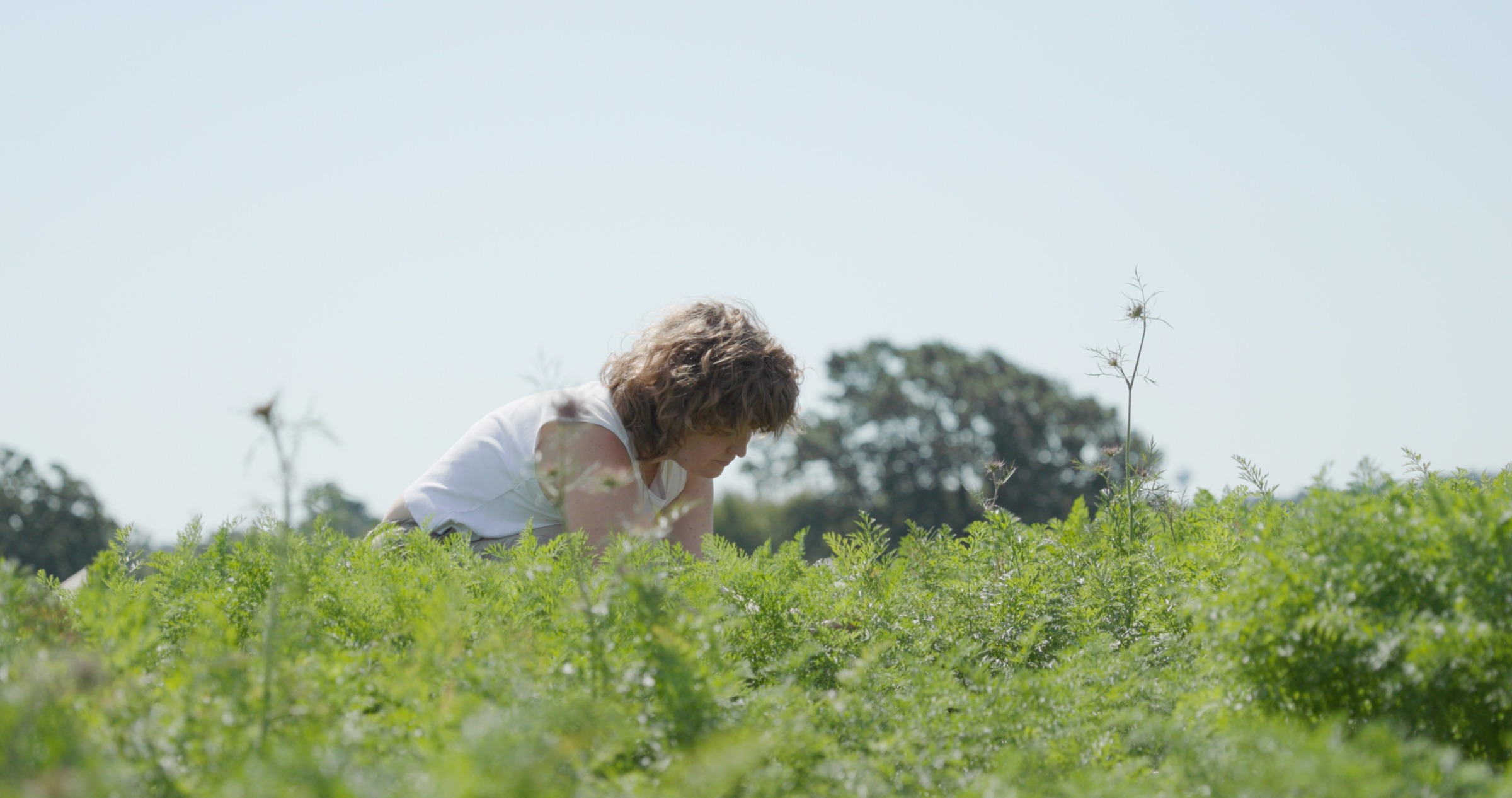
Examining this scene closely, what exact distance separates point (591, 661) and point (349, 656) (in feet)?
1.47

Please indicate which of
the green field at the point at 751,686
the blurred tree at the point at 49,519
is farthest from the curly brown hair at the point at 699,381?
the blurred tree at the point at 49,519

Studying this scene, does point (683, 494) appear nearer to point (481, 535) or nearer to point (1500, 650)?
point (481, 535)

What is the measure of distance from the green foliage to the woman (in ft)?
7.45

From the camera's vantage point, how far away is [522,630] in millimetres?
2416

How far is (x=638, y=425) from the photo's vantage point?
416 centimetres

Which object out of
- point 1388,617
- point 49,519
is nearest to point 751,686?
point 1388,617

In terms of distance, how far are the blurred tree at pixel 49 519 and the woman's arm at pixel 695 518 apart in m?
37.8

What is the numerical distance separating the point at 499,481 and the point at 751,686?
5.95 ft

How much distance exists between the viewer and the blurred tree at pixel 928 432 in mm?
45156

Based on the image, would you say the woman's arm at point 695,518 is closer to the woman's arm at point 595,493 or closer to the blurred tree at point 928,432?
the woman's arm at point 595,493

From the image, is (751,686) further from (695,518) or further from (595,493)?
(695,518)

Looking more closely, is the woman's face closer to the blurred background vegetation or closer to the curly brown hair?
the curly brown hair

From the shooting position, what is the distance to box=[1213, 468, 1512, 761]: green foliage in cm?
179

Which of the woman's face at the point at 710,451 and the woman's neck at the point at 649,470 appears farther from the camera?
the woman's neck at the point at 649,470
